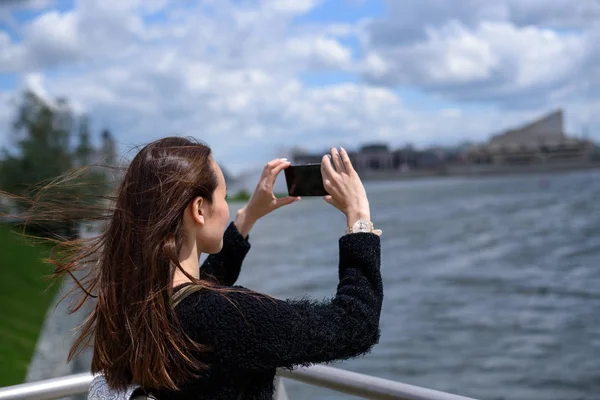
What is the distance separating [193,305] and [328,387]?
821mm

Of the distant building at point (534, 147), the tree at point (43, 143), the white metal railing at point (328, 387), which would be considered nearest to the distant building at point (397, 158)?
the distant building at point (534, 147)

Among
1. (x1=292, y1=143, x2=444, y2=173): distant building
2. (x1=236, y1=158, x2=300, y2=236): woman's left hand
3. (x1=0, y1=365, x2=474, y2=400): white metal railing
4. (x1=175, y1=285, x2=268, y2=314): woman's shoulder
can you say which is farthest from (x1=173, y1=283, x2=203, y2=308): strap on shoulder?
(x1=292, y1=143, x2=444, y2=173): distant building

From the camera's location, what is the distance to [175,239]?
4.50ft

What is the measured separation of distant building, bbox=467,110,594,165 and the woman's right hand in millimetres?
95873

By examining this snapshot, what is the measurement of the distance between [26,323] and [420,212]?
54266 millimetres

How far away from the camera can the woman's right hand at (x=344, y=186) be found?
1466 mm

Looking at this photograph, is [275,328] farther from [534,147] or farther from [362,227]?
[534,147]

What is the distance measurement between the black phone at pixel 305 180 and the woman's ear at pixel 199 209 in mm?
274

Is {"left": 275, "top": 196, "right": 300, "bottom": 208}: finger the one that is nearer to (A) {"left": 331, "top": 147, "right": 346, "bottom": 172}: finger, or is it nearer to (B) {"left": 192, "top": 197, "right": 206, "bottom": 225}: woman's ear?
(A) {"left": 331, "top": 147, "right": 346, "bottom": 172}: finger

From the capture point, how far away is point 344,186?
1492mm

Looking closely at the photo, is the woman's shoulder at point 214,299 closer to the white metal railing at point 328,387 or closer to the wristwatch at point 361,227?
the wristwatch at point 361,227

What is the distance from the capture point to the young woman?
4.33 ft

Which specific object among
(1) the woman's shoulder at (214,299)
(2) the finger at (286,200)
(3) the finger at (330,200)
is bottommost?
(1) the woman's shoulder at (214,299)

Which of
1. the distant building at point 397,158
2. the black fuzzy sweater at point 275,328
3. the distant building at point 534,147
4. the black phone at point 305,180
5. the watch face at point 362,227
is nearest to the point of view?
the black fuzzy sweater at point 275,328
